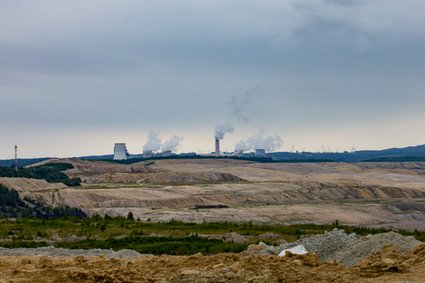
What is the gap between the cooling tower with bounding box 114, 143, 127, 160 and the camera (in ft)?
563

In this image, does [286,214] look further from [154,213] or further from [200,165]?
[200,165]

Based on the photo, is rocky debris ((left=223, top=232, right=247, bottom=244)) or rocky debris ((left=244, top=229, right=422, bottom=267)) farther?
rocky debris ((left=223, top=232, right=247, bottom=244))

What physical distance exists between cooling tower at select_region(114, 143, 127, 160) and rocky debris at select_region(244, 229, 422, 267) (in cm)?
15027

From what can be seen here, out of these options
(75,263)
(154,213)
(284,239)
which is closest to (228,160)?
(154,213)

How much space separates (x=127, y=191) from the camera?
82.4 metres

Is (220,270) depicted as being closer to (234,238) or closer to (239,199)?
(234,238)

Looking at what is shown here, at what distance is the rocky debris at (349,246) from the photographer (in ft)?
65.6

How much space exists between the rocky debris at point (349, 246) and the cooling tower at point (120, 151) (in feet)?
493

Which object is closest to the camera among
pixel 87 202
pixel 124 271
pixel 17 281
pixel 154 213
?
pixel 17 281

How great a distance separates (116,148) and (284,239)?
137525mm

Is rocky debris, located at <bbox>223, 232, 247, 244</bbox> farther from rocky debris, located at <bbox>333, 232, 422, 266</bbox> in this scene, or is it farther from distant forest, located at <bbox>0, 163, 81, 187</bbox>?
distant forest, located at <bbox>0, 163, 81, 187</bbox>

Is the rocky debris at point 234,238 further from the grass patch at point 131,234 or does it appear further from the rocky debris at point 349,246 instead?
the rocky debris at point 349,246

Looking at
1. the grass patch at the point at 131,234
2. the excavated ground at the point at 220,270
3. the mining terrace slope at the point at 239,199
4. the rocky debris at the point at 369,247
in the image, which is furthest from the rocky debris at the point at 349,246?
the mining terrace slope at the point at 239,199

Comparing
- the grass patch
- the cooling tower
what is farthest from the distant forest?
the cooling tower
